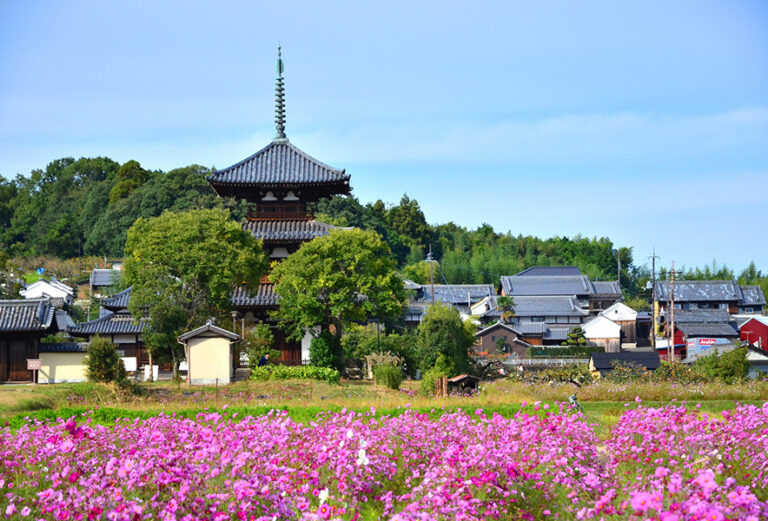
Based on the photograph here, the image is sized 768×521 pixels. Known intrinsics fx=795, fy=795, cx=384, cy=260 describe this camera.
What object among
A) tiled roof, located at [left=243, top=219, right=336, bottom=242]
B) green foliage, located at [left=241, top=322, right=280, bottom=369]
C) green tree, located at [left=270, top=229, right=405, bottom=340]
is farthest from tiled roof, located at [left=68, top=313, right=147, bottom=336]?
A: green tree, located at [left=270, top=229, right=405, bottom=340]

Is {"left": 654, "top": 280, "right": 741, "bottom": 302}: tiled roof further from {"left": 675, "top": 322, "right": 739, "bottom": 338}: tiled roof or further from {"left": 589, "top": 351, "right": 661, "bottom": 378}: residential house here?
{"left": 589, "top": 351, "right": 661, "bottom": 378}: residential house

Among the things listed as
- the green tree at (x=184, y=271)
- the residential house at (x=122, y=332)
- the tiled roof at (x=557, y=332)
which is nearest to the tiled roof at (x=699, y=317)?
the tiled roof at (x=557, y=332)

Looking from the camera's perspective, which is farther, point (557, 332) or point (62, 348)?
point (557, 332)

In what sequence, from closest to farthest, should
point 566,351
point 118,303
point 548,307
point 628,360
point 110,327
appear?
point 628,360 < point 110,327 < point 118,303 < point 566,351 < point 548,307

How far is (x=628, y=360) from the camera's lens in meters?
33.5

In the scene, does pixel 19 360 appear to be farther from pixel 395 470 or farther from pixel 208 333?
pixel 395 470

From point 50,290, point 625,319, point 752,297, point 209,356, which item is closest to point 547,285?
point 625,319

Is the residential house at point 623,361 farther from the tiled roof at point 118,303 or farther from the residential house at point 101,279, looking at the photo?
the residential house at point 101,279

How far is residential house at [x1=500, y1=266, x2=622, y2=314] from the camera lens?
76625 millimetres

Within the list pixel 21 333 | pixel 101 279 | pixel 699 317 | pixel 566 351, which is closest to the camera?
pixel 21 333

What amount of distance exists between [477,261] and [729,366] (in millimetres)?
67712

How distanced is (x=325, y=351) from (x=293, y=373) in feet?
9.01

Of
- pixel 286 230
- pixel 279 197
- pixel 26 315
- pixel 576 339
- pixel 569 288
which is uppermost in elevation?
pixel 279 197

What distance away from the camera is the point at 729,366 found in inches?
1103
